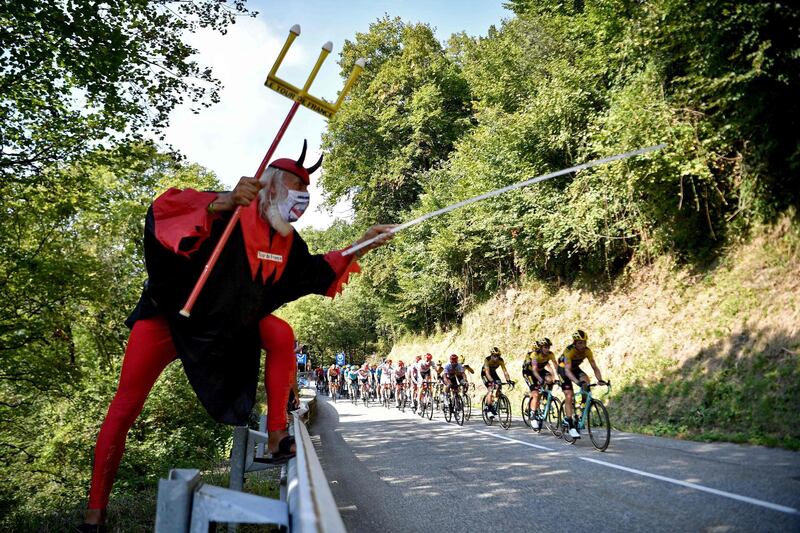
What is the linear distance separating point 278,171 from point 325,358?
204ft

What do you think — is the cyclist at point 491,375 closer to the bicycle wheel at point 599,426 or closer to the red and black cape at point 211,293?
the bicycle wheel at point 599,426

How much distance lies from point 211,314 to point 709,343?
41.6ft

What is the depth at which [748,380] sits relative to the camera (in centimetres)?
1073

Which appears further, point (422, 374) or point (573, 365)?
point (422, 374)

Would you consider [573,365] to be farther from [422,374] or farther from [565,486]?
[422,374]

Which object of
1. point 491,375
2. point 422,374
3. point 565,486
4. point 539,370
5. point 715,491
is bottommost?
point 565,486

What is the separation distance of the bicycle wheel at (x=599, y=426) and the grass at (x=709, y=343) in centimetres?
210

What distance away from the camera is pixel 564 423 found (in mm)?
10523

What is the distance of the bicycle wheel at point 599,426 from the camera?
8.93 metres

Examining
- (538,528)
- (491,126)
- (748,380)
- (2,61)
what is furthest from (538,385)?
(491,126)

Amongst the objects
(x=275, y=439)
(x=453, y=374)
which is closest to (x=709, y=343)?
(x=453, y=374)

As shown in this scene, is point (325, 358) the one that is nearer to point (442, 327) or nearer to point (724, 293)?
point (442, 327)

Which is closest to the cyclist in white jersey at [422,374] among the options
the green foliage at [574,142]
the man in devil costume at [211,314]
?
the green foliage at [574,142]

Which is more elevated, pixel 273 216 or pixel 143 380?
pixel 273 216
